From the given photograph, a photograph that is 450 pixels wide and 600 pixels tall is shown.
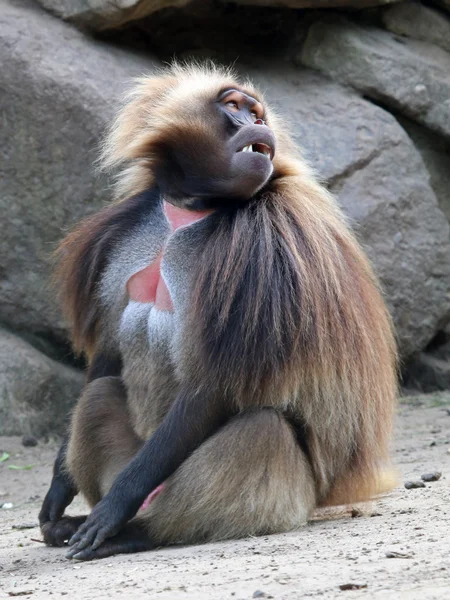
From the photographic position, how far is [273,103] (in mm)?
6594

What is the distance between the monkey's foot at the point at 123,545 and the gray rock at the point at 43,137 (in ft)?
8.85

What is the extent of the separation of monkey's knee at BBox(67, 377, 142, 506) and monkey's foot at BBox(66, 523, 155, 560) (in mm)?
372

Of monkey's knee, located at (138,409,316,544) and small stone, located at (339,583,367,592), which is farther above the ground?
monkey's knee, located at (138,409,316,544)

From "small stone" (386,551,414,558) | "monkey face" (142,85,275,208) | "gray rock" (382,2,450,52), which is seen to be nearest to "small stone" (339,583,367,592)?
"small stone" (386,551,414,558)

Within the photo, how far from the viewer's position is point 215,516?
360 centimetres

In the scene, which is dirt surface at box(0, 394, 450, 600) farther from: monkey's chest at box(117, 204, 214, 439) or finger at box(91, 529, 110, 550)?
monkey's chest at box(117, 204, 214, 439)

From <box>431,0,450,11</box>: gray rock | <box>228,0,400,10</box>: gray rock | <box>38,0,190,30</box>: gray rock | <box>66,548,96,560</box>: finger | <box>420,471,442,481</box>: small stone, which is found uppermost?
<box>431,0,450,11</box>: gray rock

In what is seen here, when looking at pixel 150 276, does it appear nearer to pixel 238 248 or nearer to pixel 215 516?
pixel 238 248

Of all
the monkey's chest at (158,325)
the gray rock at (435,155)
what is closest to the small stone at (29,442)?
the monkey's chest at (158,325)

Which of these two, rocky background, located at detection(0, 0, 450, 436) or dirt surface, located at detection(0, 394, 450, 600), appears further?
rocky background, located at detection(0, 0, 450, 436)

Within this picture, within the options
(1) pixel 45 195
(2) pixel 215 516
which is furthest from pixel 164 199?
(1) pixel 45 195

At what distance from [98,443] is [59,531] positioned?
358mm

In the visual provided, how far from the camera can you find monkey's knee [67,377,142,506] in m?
4.05

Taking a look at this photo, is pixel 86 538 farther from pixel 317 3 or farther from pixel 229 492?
pixel 317 3
